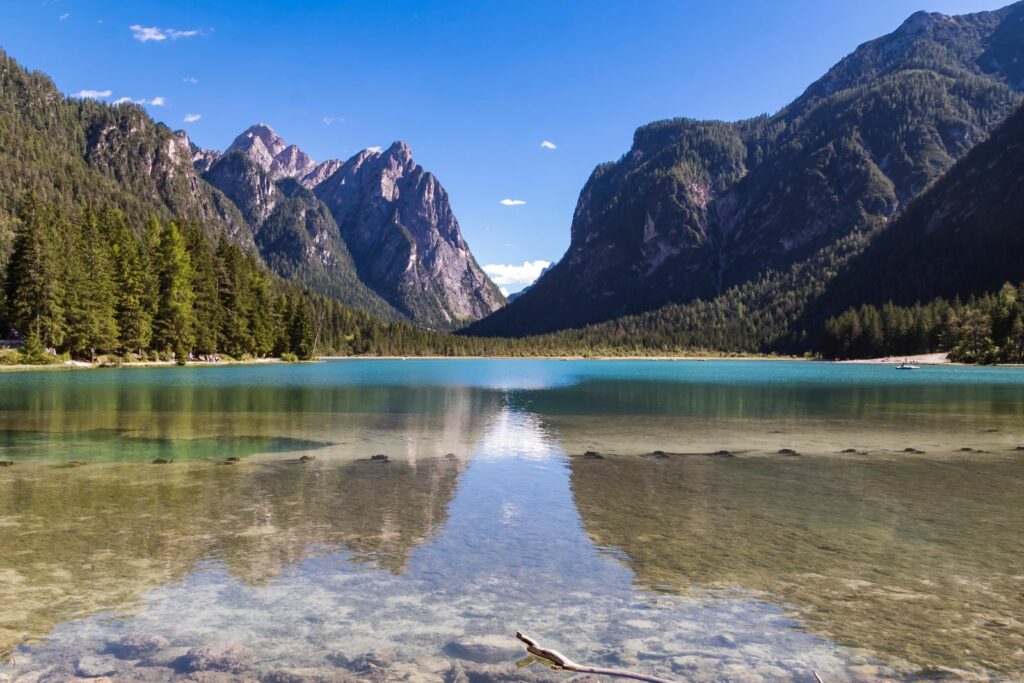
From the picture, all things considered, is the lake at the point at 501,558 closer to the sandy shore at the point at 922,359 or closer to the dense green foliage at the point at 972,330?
the dense green foliage at the point at 972,330

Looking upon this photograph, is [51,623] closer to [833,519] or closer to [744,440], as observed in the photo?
[833,519]

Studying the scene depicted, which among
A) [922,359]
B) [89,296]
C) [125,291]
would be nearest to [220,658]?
[89,296]

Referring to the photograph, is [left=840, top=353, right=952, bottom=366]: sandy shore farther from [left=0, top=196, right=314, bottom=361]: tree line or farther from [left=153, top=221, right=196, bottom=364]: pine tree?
[left=153, top=221, right=196, bottom=364]: pine tree

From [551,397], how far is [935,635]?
57.5 m

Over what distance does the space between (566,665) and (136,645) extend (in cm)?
625

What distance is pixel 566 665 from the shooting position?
8641 millimetres

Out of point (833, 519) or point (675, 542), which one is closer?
point (675, 542)

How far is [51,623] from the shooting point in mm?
10617

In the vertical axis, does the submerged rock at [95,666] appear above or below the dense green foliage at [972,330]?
below

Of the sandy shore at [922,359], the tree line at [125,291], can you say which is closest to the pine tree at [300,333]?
the tree line at [125,291]

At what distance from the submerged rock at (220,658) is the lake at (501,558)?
0.13 ft

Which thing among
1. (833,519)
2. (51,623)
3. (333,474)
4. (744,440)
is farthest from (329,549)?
(744,440)

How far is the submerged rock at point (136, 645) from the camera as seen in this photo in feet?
31.3

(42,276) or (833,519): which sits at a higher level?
(42,276)
